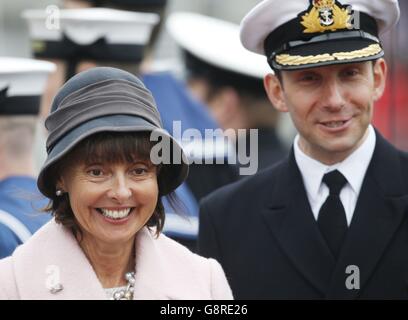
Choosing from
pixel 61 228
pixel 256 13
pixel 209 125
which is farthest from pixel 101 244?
pixel 209 125

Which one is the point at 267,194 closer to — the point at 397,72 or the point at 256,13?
the point at 256,13

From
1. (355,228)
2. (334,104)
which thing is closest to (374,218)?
(355,228)

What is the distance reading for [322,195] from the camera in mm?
4551

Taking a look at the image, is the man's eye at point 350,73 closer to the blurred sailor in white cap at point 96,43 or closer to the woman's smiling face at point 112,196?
the woman's smiling face at point 112,196

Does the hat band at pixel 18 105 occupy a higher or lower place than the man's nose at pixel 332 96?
higher

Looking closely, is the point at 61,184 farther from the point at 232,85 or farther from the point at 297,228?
the point at 232,85

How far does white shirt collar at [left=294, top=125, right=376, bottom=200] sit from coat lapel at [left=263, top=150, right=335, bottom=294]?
0.05m

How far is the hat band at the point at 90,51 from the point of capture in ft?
20.5

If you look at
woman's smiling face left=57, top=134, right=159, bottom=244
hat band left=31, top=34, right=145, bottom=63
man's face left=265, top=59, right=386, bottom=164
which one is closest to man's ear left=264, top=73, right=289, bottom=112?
man's face left=265, top=59, right=386, bottom=164

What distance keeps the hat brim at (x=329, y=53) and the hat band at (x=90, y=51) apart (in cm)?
186

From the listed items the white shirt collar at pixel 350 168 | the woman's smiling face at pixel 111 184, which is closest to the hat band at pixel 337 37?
the white shirt collar at pixel 350 168

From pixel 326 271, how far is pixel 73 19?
2.40 m
